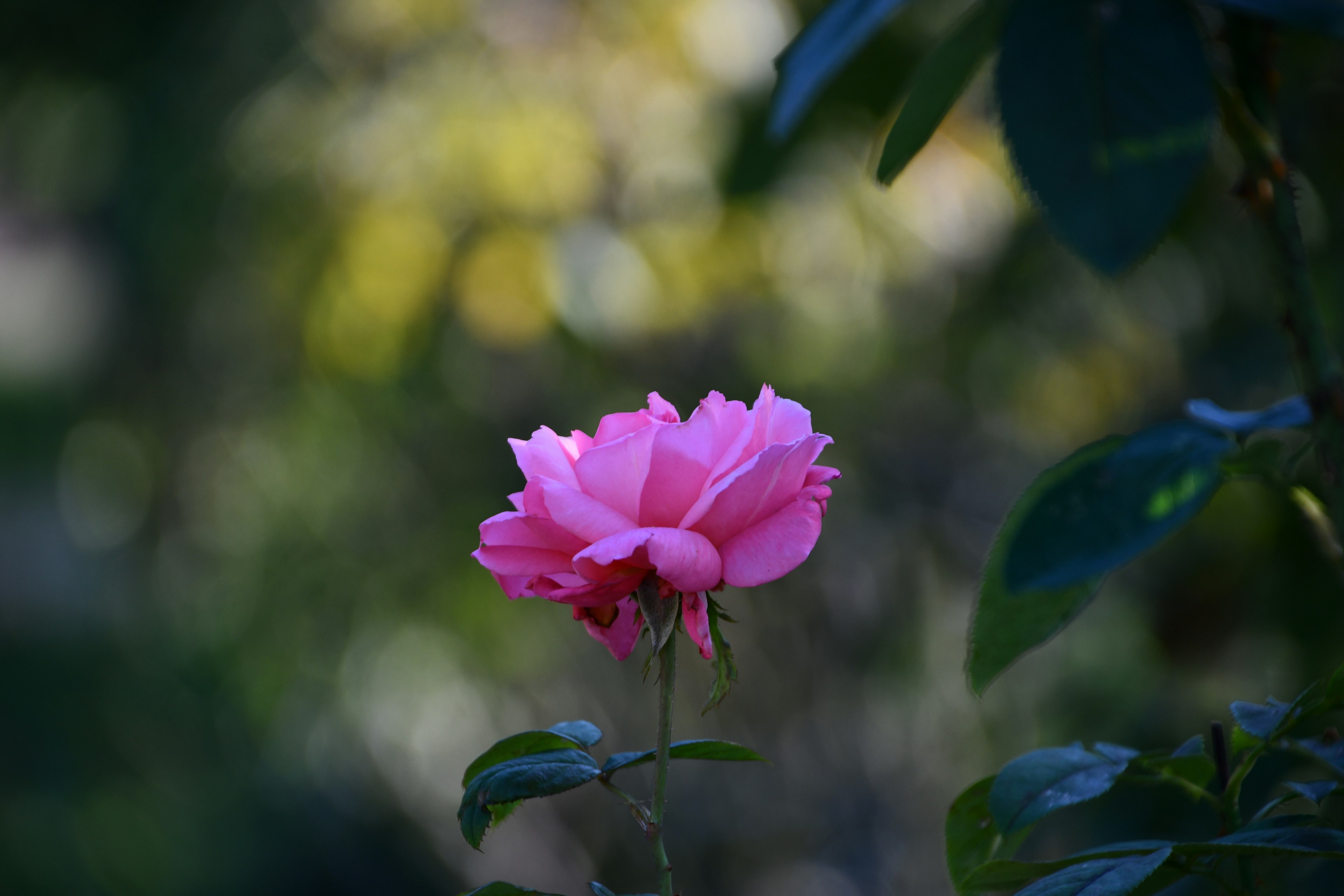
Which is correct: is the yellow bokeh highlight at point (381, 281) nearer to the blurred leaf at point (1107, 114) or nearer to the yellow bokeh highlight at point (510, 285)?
the yellow bokeh highlight at point (510, 285)

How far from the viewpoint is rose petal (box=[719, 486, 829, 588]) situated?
275 millimetres

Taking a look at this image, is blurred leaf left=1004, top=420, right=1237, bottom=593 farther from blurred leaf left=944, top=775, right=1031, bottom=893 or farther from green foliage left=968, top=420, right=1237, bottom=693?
blurred leaf left=944, top=775, right=1031, bottom=893

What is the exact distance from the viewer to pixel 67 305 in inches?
87.8

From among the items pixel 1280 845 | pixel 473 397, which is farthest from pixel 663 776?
pixel 473 397

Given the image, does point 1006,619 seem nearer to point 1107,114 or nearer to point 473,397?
point 1107,114

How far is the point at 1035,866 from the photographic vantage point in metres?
0.31

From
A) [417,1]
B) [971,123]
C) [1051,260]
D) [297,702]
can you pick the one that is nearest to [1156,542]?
[1051,260]

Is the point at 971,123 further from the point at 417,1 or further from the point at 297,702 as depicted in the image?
the point at 297,702

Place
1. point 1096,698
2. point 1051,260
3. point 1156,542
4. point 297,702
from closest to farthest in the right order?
point 1156,542, point 1096,698, point 1051,260, point 297,702

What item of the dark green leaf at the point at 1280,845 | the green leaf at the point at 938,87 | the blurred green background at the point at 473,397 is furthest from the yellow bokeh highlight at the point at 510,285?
the dark green leaf at the point at 1280,845

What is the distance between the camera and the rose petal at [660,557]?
0.86 feet

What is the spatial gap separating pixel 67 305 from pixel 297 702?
1.02 m

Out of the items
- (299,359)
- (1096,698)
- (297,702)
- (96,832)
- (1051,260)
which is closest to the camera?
(1096,698)

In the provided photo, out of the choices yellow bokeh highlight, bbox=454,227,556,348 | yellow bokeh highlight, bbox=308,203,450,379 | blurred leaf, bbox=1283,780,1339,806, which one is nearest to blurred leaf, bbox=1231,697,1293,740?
blurred leaf, bbox=1283,780,1339,806
